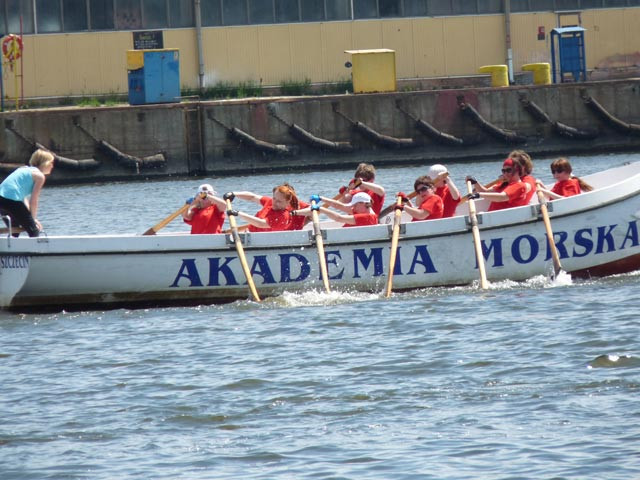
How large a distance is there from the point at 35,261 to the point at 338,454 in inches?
222

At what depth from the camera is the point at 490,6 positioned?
39.8 m

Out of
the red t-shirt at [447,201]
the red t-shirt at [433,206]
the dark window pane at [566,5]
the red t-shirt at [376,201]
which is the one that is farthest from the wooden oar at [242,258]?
the dark window pane at [566,5]

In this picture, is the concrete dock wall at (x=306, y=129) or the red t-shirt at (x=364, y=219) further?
the concrete dock wall at (x=306, y=129)

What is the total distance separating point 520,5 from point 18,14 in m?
14.5

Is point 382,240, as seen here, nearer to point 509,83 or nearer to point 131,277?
point 131,277

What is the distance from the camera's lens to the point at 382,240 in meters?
13.7

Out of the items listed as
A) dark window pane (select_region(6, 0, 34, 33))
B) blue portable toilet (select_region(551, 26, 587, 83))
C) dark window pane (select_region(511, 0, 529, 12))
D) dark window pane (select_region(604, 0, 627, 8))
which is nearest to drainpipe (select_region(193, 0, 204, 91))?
dark window pane (select_region(6, 0, 34, 33))

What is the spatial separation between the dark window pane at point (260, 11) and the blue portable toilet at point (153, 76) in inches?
202

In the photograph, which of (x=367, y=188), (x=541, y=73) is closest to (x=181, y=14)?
(x=541, y=73)

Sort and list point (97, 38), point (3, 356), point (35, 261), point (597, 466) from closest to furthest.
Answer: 1. point (597, 466)
2. point (3, 356)
3. point (35, 261)
4. point (97, 38)

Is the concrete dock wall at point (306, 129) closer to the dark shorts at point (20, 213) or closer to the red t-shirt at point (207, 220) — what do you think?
the red t-shirt at point (207, 220)

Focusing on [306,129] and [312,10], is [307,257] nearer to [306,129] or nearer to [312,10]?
[306,129]

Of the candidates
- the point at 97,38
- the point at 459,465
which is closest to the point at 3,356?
the point at 459,465

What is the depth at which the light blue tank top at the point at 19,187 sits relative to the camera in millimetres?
13344
